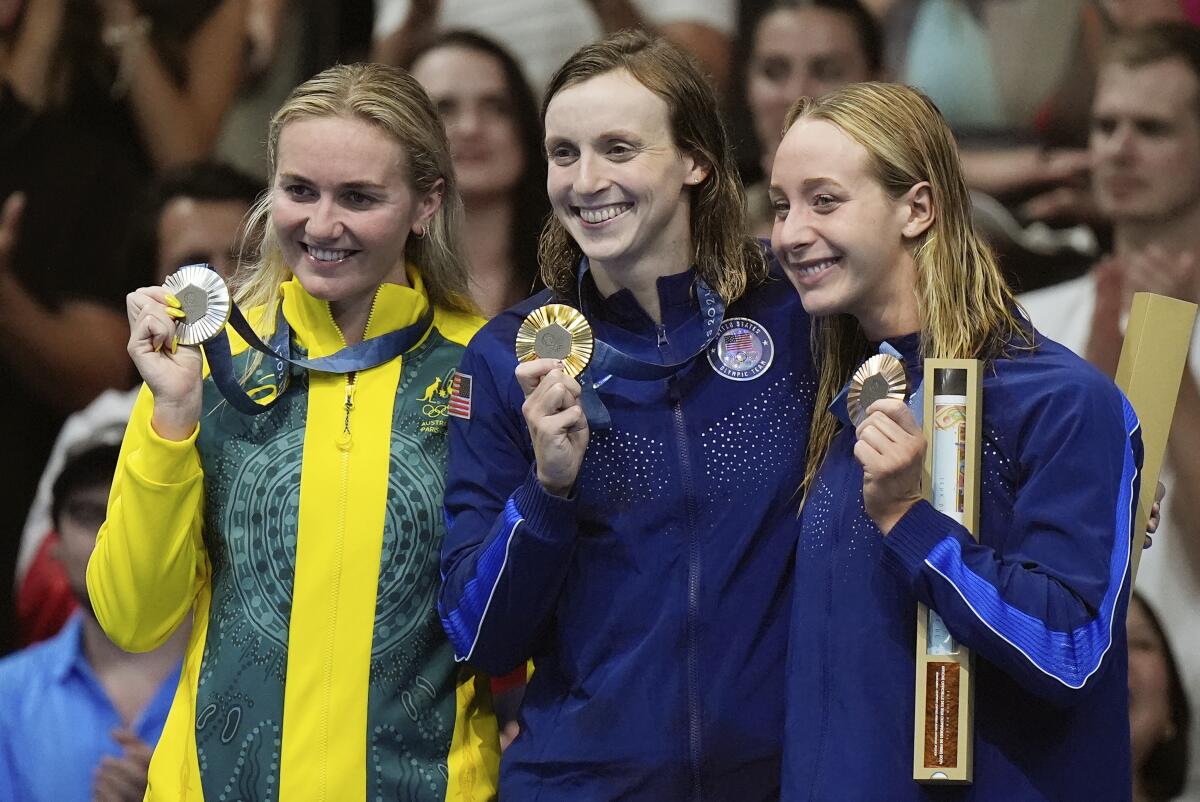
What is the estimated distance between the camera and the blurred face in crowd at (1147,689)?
367 cm

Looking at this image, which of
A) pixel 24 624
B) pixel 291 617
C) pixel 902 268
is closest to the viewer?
pixel 902 268

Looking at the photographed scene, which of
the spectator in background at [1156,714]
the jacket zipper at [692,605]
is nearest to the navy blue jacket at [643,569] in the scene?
the jacket zipper at [692,605]

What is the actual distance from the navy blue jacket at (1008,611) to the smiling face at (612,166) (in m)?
0.45

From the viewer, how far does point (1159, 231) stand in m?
3.71

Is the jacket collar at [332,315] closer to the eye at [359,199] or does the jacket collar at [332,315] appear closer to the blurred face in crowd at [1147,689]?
the eye at [359,199]

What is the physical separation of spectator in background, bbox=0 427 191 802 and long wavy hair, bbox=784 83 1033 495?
93.6 inches

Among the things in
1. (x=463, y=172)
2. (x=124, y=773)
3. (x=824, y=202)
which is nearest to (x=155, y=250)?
(x=463, y=172)

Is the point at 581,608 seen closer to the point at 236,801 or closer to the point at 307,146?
the point at 236,801

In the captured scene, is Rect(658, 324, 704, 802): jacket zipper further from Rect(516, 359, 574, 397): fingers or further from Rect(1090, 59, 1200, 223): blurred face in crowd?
Rect(1090, 59, 1200, 223): blurred face in crowd

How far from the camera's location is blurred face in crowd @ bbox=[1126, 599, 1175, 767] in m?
3.67

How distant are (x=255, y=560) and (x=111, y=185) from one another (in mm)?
2507

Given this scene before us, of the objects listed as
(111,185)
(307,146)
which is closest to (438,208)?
(307,146)

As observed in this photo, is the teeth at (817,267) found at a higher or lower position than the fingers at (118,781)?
higher

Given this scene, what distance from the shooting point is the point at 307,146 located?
7.18 feet
